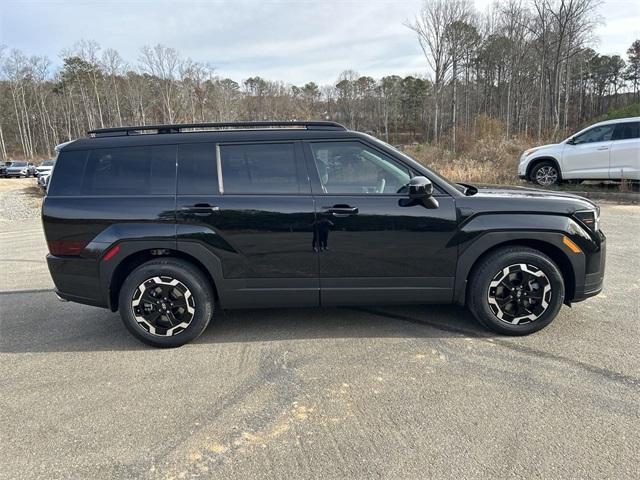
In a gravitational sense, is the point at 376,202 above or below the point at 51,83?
below

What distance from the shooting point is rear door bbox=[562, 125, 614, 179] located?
10.7m

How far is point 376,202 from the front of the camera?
3557mm

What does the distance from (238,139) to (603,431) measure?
338 cm

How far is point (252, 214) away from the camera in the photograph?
3.56m

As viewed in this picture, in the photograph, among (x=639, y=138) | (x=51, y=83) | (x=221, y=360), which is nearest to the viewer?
(x=221, y=360)

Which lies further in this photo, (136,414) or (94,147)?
(94,147)

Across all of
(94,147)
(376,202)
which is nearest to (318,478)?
(376,202)

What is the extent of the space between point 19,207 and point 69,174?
17302 mm

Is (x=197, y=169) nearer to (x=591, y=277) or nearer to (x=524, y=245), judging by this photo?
(x=524, y=245)

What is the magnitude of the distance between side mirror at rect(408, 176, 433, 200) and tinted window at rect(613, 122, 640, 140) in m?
9.86

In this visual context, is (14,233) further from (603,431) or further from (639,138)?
(639,138)

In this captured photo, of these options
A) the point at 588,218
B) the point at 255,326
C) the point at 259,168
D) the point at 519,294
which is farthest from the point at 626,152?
the point at 255,326

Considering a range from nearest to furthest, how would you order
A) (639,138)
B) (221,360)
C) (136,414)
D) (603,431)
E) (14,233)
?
1. (603,431)
2. (136,414)
3. (221,360)
4. (639,138)
5. (14,233)

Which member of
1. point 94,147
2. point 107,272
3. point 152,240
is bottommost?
point 107,272
